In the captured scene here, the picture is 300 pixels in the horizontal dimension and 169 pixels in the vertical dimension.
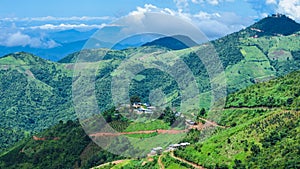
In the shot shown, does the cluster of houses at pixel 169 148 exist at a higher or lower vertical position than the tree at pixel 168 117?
lower

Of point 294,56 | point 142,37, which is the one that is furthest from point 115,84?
point 142,37

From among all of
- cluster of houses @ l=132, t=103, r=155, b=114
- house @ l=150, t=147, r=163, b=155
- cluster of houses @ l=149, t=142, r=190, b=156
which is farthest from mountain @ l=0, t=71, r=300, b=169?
cluster of houses @ l=132, t=103, r=155, b=114

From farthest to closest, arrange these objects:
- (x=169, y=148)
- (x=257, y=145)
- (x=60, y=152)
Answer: (x=60, y=152), (x=169, y=148), (x=257, y=145)

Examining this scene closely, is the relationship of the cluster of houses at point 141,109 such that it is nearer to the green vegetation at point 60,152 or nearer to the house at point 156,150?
the green vegetation at point 60,152

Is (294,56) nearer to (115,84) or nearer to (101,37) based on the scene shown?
(115,84)

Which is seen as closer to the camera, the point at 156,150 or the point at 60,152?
the point at 156,150

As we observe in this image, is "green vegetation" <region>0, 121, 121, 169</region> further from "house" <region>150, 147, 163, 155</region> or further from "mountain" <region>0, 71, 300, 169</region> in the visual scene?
"house" <region>150, 147, 163, 155</region>

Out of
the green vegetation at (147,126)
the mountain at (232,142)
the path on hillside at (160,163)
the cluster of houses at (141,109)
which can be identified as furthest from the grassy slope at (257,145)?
the cluster of houses at (141,109)

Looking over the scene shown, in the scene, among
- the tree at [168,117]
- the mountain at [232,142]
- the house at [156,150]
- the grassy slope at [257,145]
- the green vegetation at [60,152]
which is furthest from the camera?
the green vegetation at [60,152]

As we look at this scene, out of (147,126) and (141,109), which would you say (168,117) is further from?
(141,109)

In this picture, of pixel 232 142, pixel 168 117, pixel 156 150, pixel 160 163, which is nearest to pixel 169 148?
pixel 156 150

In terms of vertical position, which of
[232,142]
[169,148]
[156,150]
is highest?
[232,142]
